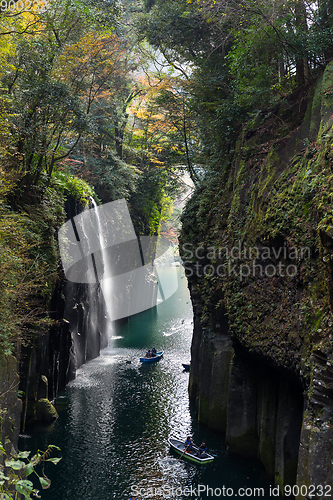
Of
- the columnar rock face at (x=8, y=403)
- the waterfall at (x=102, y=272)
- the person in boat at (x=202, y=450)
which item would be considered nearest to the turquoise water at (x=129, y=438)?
the person in boat at (x=202, y=450)

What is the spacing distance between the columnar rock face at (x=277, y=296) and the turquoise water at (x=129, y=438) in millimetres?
1020

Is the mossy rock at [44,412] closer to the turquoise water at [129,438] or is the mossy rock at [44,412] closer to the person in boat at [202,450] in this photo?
the turquoise water at [129,438]

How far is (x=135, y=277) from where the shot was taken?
3691 centimetres

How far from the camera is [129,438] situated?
14758 millimetres

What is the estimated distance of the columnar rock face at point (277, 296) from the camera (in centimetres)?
811

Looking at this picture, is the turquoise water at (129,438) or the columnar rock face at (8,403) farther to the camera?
the turquoise water at (129,438)

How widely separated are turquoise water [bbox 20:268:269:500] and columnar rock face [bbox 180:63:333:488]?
1020 mm

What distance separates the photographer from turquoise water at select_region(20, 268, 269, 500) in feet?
38.4

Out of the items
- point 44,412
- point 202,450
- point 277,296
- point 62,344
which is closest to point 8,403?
point 44,412

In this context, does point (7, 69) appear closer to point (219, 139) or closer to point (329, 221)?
point (219, 139)

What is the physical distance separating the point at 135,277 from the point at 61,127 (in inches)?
843

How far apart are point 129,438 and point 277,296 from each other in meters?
8.62

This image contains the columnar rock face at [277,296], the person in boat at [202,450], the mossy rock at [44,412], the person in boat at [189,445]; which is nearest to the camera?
the columnar rock face at [277,296]

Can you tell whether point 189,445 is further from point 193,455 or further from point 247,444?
point 247,444
